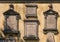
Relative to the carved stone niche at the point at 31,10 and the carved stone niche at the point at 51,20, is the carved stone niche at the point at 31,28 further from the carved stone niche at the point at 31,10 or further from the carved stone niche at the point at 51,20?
the carved stone niche at the point at 51,20

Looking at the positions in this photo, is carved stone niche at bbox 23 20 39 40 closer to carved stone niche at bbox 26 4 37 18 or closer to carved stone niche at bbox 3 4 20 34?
carved stone niche at bbox 26 4 37 18

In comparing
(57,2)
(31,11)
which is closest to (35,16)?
(31,11)

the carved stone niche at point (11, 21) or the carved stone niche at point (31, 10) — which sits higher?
the carved stone niche at point (31, 10)

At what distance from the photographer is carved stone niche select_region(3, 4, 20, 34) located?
2142cm

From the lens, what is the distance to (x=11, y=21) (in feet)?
70.7

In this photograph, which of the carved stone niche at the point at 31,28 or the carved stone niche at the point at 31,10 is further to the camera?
the carved stone niche at the point at 31,10

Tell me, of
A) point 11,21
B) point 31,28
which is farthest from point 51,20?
point 11,21

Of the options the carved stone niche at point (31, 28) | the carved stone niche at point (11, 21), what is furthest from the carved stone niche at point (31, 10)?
the carved stone niche at point (11, 21)

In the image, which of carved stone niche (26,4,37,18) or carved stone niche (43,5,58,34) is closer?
carved stone niche (43,5,58,34)

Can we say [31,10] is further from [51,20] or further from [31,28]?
[51,20]

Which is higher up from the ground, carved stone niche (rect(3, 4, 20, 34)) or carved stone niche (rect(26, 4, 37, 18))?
carved stone niche (rect(26, 4, 37, 18))

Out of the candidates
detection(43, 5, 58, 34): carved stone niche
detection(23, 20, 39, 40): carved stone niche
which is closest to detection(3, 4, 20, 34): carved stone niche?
detection(23, 20, 39, 40): carved stone niche

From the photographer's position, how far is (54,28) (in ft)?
69.9

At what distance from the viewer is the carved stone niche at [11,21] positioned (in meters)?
21.4
